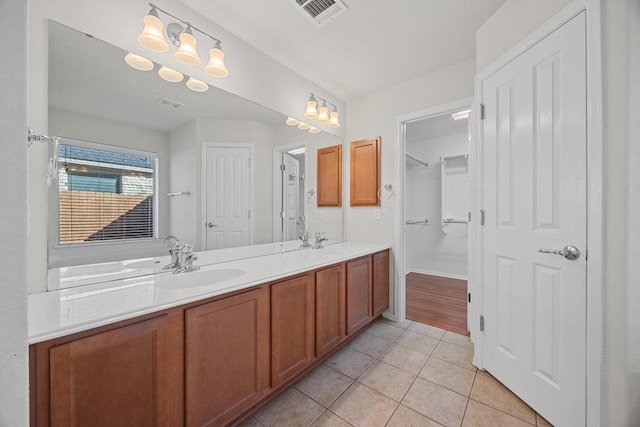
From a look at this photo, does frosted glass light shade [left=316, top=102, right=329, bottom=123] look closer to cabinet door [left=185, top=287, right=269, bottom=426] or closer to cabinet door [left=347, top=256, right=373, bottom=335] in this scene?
cabinet door [left=347, top=256, right=373, bottom=335]

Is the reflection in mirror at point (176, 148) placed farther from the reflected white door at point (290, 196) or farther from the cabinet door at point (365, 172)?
the cabinet door at point (365, 172)

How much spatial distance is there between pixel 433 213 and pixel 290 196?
3.11 metres

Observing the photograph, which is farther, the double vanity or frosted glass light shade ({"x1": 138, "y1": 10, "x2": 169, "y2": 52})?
frosted glass light shade ({"x1": 138, "y1": 10, "x2": 169, "y2": 52})

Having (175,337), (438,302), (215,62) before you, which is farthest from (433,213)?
(175,337)

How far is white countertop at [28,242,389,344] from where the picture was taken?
2.79 feet

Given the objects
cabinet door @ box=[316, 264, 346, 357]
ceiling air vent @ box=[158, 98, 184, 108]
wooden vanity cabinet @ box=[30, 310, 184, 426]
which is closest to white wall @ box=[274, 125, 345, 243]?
cabinet door @ box=[316, 264, 346, 357]

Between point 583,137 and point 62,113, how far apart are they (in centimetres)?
243

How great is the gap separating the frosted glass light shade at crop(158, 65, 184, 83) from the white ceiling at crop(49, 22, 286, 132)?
23 mm

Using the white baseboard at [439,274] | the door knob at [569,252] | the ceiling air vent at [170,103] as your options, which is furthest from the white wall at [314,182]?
the white baseboard at [439,274]

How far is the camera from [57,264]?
1.15 metres

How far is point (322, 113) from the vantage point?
248 cm

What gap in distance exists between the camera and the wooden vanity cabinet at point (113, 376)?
2.55 feet

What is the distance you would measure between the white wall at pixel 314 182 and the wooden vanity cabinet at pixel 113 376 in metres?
1.61

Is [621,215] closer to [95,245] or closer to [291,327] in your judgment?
[291,327]
